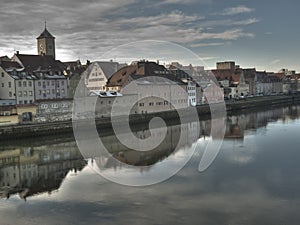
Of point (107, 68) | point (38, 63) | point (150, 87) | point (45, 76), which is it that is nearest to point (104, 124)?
point (45, 76)

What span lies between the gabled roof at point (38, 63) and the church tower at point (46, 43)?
Answer: 8.19 m

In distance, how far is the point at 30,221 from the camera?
274 inches

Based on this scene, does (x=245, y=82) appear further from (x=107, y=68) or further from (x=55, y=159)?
(x=55, y=159)

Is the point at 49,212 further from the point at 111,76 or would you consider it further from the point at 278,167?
the point at 111,76

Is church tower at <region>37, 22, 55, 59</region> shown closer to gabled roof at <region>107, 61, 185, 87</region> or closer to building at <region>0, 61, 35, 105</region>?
gabled roof at <region>107, 61, 185, 87</region>

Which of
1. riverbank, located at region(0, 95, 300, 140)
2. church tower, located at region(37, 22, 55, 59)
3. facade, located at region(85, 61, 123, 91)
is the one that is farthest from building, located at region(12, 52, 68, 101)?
church tower, located at region(37, 22, 55, 59)

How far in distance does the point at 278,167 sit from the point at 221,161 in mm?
1767

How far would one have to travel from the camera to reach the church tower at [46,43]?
32719 millimetres

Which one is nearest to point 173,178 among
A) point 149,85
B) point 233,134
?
point 233,134

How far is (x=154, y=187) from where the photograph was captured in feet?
29.5

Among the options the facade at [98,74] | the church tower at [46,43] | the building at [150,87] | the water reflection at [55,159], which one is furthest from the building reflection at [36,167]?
the church tower at [46,43]

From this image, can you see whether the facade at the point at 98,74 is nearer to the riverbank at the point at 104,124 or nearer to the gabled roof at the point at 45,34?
the gabled roof at the point at 45,34

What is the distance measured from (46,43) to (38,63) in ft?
31.9

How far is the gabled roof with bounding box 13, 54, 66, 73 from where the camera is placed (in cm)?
2311
